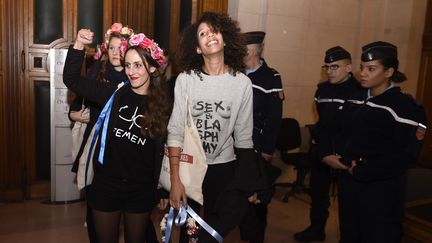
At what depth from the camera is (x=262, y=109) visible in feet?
10.0

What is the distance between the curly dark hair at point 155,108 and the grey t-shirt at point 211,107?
71 mm

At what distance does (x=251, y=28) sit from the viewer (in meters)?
4.14

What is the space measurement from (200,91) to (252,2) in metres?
2.48

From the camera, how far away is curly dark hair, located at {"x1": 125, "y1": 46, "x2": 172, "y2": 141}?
200 cm

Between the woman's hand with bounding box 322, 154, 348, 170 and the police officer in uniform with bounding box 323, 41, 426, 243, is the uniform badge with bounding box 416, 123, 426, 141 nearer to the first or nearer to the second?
the police officer in uniform with bounding box 323, 41, 426, 243

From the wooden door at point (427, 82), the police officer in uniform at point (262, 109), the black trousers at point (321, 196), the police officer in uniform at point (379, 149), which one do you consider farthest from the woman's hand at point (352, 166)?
the wooden door at point (427, 82)

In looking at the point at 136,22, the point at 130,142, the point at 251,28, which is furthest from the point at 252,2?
the point at 130,142

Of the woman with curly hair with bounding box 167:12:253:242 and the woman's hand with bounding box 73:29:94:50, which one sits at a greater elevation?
the woman's hand with bounding box 73:29:94:50

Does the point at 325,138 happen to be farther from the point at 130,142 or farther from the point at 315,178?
the point at 130,142

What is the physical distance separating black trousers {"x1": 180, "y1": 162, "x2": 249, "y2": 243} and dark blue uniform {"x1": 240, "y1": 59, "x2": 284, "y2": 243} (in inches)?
38.7

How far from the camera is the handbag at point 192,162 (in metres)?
1.93

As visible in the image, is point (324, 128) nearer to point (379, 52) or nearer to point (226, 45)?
point (379, 52)

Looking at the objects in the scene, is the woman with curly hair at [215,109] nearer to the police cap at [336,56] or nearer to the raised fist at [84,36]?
the raised fist at [84,36]

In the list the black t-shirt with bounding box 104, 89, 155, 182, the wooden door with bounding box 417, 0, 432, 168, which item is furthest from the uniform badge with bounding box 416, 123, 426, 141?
the wooden door with bounding box 417, 0, 432, 168
